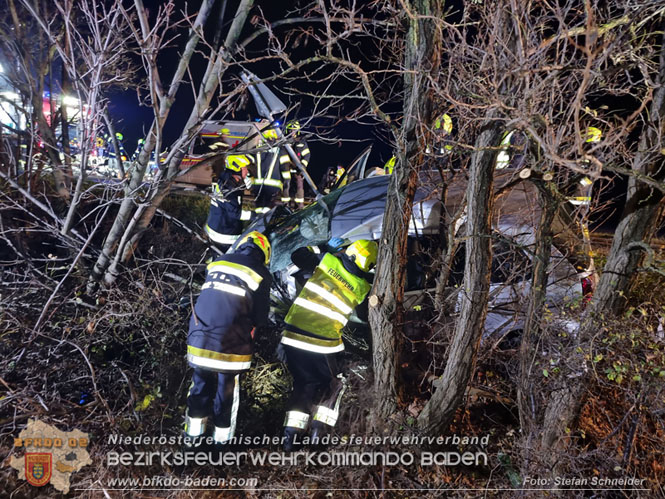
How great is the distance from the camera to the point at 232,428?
375cm

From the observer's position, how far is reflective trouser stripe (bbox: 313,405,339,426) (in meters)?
3.69

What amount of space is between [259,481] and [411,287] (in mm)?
2398

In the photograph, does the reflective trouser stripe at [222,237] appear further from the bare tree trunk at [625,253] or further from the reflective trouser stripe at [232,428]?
the bare tree trunk at [625,253]

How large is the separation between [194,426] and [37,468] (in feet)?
3.93

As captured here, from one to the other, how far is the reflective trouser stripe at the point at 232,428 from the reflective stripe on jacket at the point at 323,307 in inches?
26.9

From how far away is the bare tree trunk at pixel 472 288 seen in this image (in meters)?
2.97

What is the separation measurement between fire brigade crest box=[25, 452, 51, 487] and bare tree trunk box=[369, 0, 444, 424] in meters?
2.76

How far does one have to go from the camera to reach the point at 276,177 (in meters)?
7.08

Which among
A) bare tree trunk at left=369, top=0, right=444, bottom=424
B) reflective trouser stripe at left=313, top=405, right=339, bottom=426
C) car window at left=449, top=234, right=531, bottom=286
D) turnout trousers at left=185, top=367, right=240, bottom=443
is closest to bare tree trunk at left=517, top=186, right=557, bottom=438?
car window at left=449, top=234, right=531, bottom=286

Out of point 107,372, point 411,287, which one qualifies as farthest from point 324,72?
point 107,372

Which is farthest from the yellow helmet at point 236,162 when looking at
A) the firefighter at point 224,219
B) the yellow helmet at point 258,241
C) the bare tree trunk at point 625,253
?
the bare tree trunk at point 625,253

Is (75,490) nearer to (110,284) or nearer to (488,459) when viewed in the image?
(110,284)

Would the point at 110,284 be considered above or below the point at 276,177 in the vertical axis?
below

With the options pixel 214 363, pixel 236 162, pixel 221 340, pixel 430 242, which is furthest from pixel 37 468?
pixel 236 162
